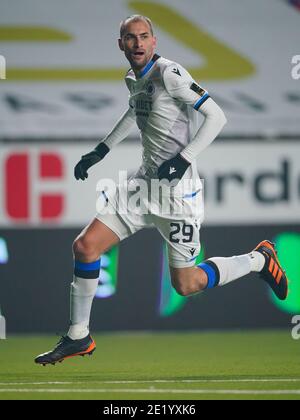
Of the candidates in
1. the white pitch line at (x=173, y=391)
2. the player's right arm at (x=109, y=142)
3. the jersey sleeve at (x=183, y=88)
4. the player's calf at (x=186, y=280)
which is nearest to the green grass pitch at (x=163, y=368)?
the white pitch line at (x=173, y=391)

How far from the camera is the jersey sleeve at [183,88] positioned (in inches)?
244

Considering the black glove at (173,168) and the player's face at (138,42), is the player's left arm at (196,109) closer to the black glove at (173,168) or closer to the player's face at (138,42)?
the black glove at (173,168)

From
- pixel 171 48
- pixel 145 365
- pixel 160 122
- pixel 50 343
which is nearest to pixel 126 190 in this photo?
pixel 160 122

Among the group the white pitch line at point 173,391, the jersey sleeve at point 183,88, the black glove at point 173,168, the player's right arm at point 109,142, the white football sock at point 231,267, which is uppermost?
the jersey sleeve at point 183,88

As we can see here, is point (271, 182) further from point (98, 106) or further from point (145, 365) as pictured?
point (145, 365)

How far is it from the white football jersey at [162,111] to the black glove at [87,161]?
1.27ft

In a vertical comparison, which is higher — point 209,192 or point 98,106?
point 98,106

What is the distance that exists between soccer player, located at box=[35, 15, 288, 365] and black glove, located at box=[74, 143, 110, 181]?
26 cm

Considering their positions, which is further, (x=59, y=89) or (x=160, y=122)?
(x=59, y=89)

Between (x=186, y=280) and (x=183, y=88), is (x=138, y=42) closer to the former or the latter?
(x=183, y=88)

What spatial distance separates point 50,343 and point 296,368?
244 cm

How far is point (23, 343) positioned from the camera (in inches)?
335

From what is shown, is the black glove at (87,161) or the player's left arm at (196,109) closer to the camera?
the player's left arm at (196,109)

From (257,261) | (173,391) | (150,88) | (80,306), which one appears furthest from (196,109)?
(173,391)
